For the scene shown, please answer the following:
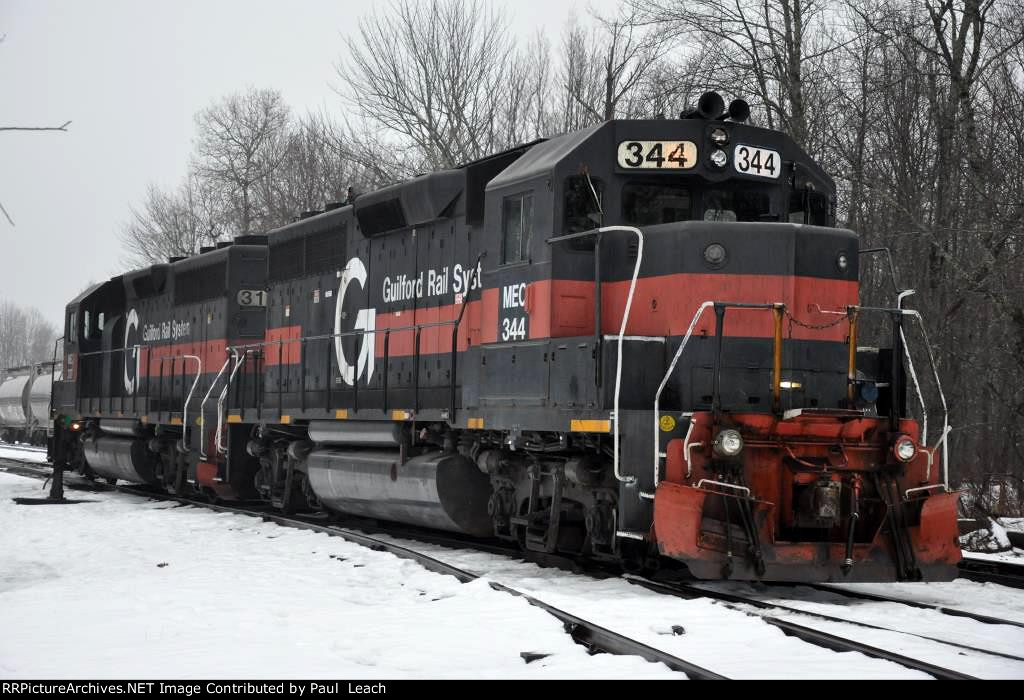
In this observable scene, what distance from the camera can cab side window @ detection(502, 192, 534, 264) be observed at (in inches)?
369

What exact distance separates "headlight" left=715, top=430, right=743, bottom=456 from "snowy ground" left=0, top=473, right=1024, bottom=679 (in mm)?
1027

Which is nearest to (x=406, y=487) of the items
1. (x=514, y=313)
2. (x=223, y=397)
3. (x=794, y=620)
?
(x=514, y=313)

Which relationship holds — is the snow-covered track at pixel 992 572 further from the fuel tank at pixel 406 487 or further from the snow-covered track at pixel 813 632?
the fuel tank at pixel 406 487

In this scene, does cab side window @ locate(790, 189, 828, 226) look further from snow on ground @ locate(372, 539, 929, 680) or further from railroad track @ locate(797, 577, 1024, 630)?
snow on ground @ locate(372, 539, 929, 680)

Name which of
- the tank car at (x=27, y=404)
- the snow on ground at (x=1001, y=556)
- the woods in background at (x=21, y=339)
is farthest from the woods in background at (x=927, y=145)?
the woods in background at (x=21, y=339)

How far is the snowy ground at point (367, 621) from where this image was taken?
5.56 meters

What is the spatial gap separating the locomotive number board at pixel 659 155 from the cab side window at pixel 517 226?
89cm

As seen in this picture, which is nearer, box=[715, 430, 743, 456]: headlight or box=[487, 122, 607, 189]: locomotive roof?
box=[715, 430, 743, 456]: headlight

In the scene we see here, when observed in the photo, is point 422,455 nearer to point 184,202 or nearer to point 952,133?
point 952,133

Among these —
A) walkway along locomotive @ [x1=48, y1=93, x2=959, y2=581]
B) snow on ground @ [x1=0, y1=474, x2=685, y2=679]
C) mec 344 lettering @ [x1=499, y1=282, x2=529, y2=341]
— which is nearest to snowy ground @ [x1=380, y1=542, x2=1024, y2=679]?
walkway along locomotive @ [x1=48, y1=93, x2=959, y2=581]

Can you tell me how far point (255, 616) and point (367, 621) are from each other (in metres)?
0.77

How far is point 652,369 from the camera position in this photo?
28.0ft

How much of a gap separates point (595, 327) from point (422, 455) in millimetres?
3528

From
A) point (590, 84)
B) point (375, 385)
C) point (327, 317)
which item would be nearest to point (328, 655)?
point (375, 385)
